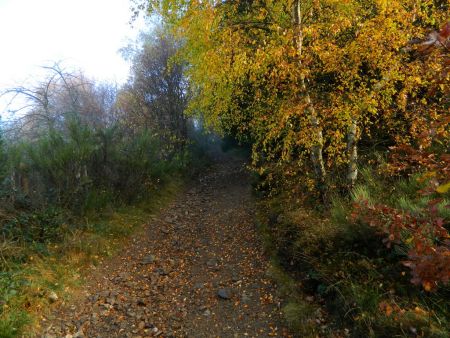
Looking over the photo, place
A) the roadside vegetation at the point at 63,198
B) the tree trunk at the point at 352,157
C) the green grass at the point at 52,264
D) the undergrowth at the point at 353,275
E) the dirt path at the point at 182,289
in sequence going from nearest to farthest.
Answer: the undergrowth at the point at 353,275 < the green grass at the point at 52,264 < the dirt path at the point at 182,289 < the roadside vegetation at the point at 63,198 < the tree trunk at the point at 352,157

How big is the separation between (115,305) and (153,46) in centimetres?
1234

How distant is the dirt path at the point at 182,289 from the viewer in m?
5.13

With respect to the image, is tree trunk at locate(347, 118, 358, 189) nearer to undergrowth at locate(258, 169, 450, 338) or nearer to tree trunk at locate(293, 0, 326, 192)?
undergrowth at locate(258, 169, 450, 338)

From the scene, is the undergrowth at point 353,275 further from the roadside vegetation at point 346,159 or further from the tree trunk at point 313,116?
the tree trunk at point 313,116

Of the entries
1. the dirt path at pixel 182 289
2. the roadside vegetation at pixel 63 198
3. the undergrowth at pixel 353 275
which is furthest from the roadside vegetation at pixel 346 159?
the roadside vegetation at pixel 63 198

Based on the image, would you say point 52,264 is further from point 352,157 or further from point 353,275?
point 352,157

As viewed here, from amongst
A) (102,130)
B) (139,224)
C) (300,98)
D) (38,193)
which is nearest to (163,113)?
(102,130)

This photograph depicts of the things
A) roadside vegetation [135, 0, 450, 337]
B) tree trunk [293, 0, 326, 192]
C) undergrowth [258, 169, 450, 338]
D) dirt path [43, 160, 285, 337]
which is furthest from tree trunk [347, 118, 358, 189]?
dirt path [43, 160, 285, 337]

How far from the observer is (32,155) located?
778 cm

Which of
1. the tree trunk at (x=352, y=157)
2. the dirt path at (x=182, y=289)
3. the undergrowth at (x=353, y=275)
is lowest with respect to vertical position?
the dirt path at (x=182, y=289)

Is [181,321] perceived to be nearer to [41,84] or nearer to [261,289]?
[261,289]

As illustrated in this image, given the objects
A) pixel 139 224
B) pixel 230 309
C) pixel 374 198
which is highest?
pixel 374 198

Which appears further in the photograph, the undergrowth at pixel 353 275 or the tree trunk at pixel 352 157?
the tree trunk at pixel 352 157

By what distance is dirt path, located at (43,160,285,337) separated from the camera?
16.8ft
